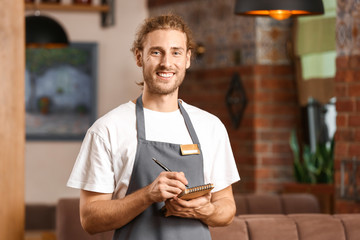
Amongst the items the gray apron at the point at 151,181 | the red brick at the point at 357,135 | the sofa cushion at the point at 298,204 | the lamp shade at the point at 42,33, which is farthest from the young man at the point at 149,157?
the lamp shade at the point at 42,33

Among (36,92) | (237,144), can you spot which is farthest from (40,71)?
(237,144)

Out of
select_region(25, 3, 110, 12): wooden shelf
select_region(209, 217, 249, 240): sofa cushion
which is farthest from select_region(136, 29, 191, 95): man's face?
select_region(25, 3, 110, 12): wooden shelf

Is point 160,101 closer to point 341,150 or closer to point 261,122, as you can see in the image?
point 341,150

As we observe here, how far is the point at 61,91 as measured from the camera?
714 centimetres

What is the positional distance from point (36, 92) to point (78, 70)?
1.57 feet

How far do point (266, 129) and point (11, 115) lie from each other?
3.12 metres

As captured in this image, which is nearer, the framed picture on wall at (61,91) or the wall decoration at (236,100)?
the wall decoration at (236,100)

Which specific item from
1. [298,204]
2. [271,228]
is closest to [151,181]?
[271,228]

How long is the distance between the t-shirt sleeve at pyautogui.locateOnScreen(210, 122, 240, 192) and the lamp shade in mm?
3210

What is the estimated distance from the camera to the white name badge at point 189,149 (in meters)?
2.10

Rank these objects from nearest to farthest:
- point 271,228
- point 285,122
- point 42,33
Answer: point 271,228 < point 42,33 < point 285,122

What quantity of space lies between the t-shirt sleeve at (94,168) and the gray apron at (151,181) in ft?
0.24

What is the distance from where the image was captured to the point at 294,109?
579cm

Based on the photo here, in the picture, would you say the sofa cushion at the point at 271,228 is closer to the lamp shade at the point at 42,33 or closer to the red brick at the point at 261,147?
the red brick at the point at 261,147
